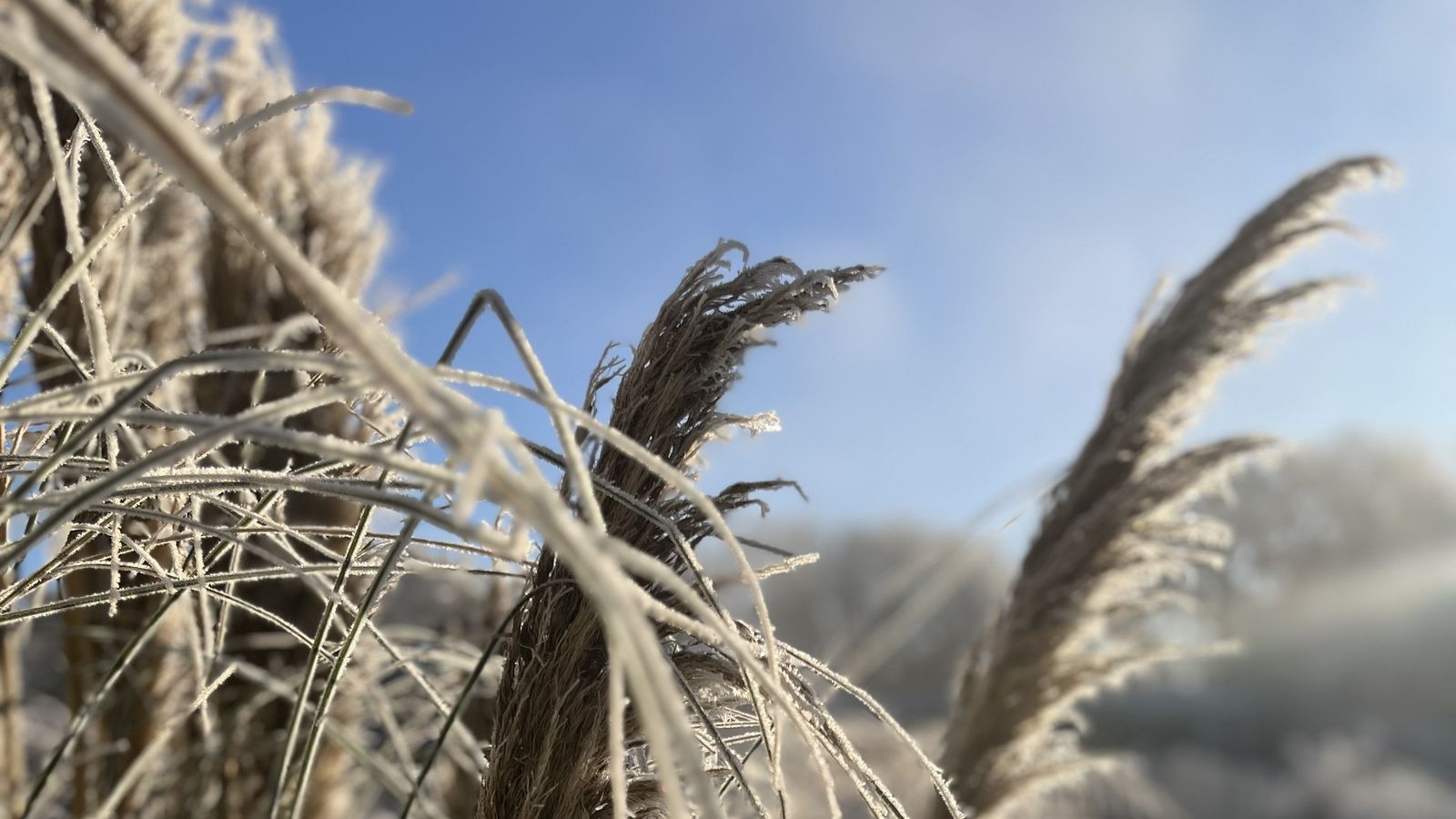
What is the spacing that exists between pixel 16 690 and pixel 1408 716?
1214 cm

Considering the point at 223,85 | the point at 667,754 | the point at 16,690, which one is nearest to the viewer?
the point at 667,754

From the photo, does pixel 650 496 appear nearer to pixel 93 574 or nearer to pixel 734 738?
pixel 734 738

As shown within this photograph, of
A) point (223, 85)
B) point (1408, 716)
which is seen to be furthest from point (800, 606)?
point (223, 85)

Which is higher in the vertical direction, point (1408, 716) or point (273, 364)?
point (273, 364)

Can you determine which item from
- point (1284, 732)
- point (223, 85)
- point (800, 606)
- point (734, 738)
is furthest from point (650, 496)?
point (800, 606)

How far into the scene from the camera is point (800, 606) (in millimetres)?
11805

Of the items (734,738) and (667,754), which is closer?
(667,754)

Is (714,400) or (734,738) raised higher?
(714,400)

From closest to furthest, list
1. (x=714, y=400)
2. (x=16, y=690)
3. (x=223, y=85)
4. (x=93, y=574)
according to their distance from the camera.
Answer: (x=714, y=400) < (x=93, y=574) < (x=16, y=690) < (x=223, y=85)

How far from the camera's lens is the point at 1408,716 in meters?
10.2

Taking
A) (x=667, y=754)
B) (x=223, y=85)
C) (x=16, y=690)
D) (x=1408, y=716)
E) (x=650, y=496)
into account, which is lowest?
(x=1408, y=716)

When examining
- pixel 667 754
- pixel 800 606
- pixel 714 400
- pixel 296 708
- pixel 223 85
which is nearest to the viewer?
pixel 667 754

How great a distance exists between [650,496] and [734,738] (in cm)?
17

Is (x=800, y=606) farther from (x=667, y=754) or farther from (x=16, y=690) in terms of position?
(x=667, y=754)
